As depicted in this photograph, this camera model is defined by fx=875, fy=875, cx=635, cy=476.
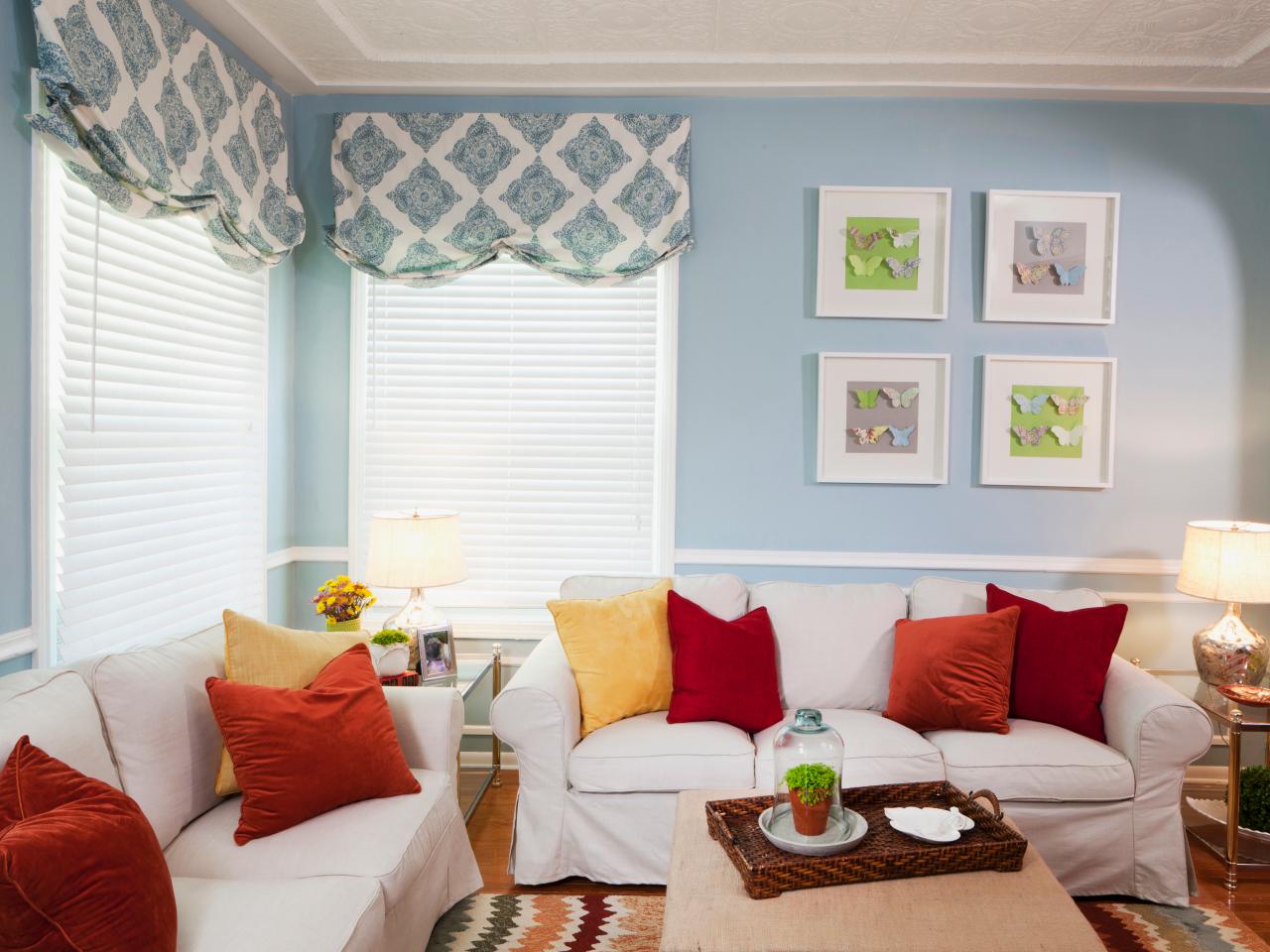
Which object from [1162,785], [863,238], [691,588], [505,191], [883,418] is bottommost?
[1162,785]

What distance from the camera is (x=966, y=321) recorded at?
3.63 m

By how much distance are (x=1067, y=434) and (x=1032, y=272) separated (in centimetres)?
68

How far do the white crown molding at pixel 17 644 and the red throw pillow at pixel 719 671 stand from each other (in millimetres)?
1821

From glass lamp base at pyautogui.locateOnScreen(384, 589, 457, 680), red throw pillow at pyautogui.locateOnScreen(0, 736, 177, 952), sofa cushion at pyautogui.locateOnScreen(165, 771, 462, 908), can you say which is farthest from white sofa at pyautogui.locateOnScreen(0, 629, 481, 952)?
glass lamp base at pyautogui.locateOnScreen(384, 589, 457, 680)

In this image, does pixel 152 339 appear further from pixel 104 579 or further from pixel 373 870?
pixel 373 870

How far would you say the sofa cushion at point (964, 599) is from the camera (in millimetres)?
3135

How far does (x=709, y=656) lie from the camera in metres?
2.88

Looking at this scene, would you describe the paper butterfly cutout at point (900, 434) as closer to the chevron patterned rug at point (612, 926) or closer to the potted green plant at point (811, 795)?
the chevron patterned rug at point (612, 926)

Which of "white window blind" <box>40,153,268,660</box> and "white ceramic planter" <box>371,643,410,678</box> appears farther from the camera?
"white ceramic planter" <box>371,643,410,678</box>

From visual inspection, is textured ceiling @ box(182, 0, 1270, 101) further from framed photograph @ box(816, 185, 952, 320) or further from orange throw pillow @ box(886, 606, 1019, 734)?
orange throw pillow @ box(886, 606, 1019, 734)

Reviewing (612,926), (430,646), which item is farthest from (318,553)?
(612,926)

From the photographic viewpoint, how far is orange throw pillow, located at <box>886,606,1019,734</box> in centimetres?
276

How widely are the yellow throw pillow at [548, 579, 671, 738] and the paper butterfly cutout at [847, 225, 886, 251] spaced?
5.67 feet

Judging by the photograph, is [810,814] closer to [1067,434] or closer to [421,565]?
[421,565]
